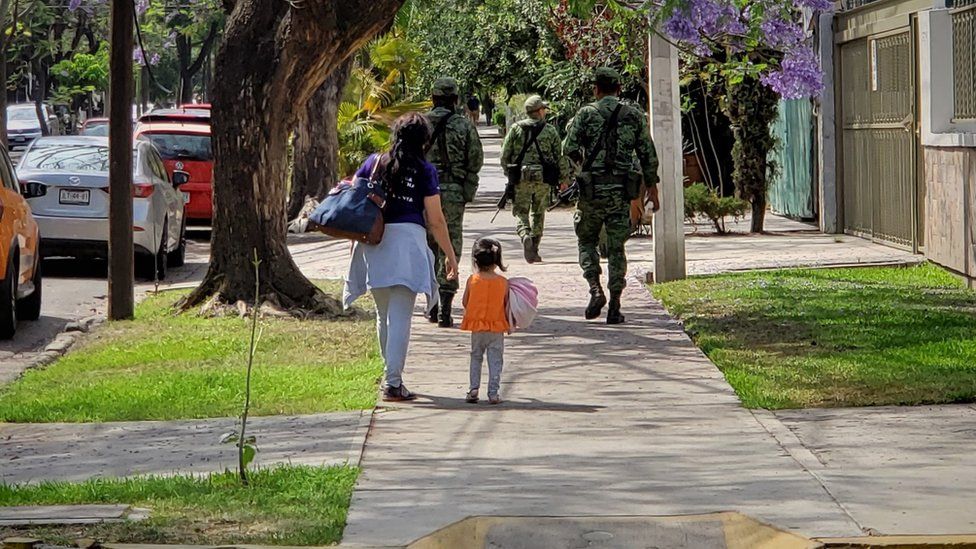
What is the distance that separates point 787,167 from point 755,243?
4.14 meters

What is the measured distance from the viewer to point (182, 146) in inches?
930

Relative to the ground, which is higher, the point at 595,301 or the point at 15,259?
the point at 15,259

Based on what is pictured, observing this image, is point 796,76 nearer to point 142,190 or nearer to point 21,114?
point 142,190

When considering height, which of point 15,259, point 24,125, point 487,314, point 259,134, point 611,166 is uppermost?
point 24,125

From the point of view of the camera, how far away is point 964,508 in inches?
251

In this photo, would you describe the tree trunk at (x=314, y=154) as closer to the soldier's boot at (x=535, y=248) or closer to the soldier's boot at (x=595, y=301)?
the soldier's boot at (x=535, y=248)

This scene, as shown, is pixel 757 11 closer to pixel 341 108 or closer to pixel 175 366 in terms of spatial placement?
pixel 175 366

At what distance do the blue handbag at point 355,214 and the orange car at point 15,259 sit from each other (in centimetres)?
430

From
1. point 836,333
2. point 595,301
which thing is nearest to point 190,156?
point 595,301

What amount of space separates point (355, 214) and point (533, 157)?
7.03 metres

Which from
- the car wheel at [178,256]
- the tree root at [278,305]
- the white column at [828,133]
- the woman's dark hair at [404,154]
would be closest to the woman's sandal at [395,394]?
the woman's dark hair at [404,154]

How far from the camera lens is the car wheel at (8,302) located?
12.9m

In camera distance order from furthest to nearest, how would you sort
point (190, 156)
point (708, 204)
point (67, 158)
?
point (190, 156), point (708, 204), point (67, 158)

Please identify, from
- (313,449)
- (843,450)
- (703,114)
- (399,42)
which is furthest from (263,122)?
(399,42)
